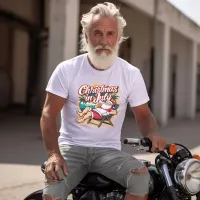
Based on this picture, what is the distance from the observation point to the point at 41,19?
15.1 m

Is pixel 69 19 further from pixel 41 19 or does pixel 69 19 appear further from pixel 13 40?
pixel 13 40

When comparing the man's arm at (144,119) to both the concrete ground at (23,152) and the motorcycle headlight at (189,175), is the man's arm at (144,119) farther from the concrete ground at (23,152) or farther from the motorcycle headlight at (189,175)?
the concrete ground at (23,152)

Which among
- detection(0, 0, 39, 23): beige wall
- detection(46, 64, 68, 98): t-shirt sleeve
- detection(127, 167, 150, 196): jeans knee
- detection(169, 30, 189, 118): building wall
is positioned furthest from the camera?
detection(169, 30, 189, 118): building wall

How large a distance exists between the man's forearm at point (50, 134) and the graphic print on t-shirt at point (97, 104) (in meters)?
0.19

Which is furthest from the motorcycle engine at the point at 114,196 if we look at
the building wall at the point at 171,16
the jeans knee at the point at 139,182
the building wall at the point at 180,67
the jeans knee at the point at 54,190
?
the building wall at the point at 180,67

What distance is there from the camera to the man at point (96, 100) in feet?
8.42

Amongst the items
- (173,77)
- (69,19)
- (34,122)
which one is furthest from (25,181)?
(173,77)

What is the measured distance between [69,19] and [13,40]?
8.91 metres

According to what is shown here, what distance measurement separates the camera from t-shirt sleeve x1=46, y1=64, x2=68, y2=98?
8.59ft

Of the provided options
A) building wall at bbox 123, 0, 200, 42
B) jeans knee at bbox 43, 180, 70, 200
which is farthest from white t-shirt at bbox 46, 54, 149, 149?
building wall at bbox 123, 0, 200, 42

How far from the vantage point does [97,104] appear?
2686mm

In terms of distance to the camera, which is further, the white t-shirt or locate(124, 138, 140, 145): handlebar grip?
the white t-shirt

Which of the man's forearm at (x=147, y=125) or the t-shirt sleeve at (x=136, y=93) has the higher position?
the t-shirt sleeve at (x=136, y=93)

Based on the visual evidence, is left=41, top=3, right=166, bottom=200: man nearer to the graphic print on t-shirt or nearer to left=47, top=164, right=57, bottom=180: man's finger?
A: the graphic print on t-shirt
